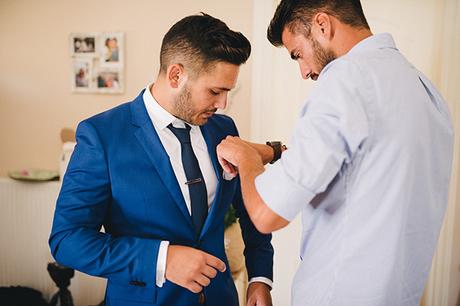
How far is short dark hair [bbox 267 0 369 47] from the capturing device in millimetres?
1129

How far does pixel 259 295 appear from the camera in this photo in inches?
58.3

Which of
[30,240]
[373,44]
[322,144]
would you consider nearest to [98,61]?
[30,240]

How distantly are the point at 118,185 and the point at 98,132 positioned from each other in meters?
0.17

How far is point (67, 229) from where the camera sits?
3.97 feet

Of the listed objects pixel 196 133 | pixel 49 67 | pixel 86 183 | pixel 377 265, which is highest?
pixel 49 67

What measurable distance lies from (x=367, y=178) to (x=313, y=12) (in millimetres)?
490

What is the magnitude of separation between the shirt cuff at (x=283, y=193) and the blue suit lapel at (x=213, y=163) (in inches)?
17.8

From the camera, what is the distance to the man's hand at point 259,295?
1470 mm

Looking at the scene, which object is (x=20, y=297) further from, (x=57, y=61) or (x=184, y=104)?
(x=184, y=104)

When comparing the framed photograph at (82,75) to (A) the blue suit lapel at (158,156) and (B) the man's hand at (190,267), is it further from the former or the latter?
(B) the man's hand at (190,267)

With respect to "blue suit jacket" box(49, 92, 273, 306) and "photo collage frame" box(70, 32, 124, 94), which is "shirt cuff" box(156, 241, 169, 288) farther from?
"photo collage frame" box(70, 32, 124, 94)

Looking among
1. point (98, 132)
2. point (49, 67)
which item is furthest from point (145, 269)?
point (49, 67)

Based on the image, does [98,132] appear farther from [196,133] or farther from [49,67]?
[49,67]

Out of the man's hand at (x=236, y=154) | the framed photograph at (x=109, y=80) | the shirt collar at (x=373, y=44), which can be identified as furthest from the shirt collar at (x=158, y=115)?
the framed photograph at (x=109, y=80)
